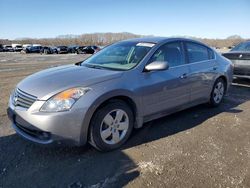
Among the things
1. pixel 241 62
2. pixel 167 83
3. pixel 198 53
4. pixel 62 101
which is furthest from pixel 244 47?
pixel 62 101

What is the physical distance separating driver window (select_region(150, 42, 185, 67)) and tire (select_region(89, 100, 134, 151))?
104cm

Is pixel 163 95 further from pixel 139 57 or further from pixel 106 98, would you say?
pixel 106 98

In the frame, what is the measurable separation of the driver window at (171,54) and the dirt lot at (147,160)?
1.16 metres

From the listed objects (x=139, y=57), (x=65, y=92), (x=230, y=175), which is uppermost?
(x=139, y=57)

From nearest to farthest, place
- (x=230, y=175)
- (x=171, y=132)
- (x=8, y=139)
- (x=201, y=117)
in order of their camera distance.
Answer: (x=230, y=175)
(x=8, y=139)
(x=171, y=132)
(x=201, y=117)

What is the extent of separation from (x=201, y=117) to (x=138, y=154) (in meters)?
2.21

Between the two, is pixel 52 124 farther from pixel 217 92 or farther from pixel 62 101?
pixel 217 92

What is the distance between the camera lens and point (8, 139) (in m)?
4.25

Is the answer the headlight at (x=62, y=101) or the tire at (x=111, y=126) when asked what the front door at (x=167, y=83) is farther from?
the headlight at (x=62, y=101)

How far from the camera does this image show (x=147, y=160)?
3.66 m

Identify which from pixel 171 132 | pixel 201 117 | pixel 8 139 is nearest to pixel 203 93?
pixel 201 117

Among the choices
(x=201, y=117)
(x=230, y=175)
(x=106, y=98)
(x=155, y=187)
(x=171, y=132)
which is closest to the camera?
(x=155, y=187)

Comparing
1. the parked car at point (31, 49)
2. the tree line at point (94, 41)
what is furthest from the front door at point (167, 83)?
the tree line at point (94, 41)

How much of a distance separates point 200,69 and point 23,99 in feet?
11.0
